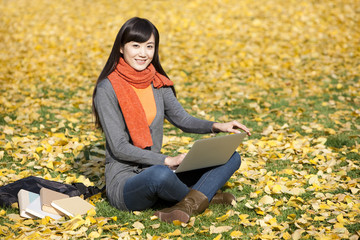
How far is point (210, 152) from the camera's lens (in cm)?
332

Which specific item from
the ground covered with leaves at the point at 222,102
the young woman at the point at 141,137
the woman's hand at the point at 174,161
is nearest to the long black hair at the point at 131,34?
the young woman at the point at 141,137

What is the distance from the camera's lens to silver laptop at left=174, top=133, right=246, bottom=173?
3145 millimetres

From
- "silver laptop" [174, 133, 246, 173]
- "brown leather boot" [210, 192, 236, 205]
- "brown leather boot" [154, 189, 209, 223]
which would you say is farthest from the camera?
"brown leather boot" [210, 192, 236, 205]

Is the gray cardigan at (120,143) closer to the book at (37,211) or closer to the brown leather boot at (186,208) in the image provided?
the brown leather boot at (186,208)

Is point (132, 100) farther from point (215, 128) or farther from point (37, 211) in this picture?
point (37, 211)

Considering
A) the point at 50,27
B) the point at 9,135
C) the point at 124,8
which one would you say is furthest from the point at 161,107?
the point at 124,8

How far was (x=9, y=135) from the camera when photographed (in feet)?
18.0

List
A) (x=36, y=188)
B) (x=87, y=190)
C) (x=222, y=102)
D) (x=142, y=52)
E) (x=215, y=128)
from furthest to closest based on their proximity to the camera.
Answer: (x=222, y=102)
(x=87, y=190)
(x=36, y=188)
(x=215, y=128)
(x=142, y=52)

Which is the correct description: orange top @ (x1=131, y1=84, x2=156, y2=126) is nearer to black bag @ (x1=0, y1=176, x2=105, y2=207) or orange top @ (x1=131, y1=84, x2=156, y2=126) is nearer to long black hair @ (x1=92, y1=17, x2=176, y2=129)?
long black hair @ (x1=92, y1=17, x2=176, y2=129)

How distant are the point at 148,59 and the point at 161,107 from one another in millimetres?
422

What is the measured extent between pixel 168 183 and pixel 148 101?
0.77 metres

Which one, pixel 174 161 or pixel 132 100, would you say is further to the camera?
pixel 132 100

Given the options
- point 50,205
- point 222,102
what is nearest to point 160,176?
point 50,205

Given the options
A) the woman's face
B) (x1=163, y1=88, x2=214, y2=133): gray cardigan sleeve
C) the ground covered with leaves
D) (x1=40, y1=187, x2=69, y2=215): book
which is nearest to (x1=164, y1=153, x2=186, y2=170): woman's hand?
the ground covered with leaves
